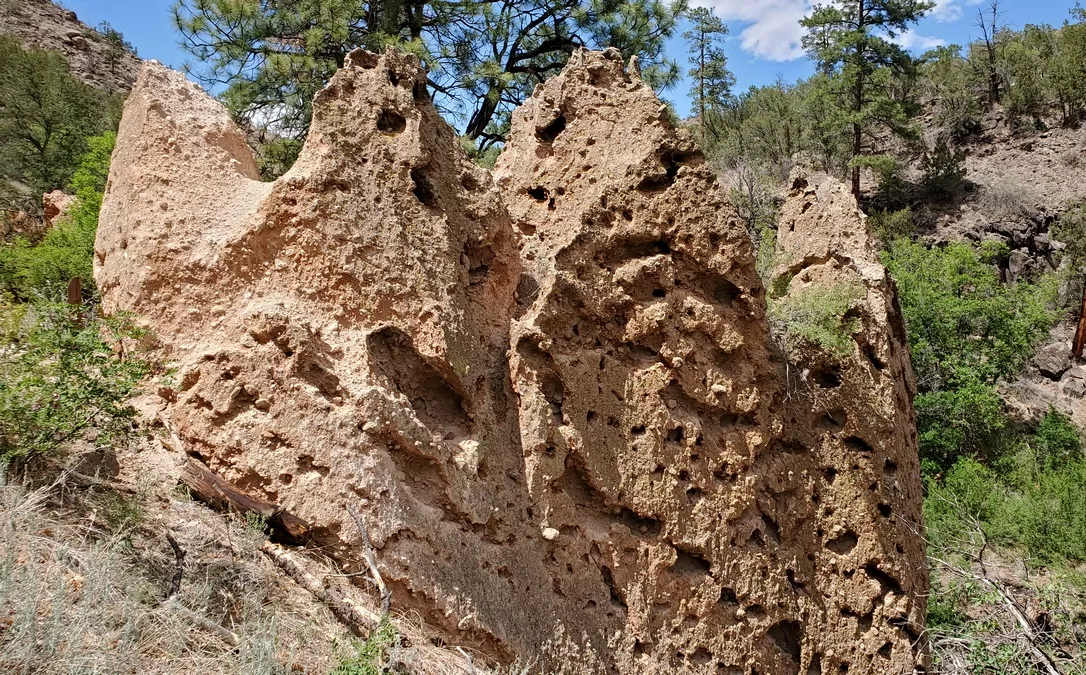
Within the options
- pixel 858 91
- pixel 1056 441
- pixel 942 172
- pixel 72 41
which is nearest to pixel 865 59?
pixel 858 91

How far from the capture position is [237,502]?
3293mm

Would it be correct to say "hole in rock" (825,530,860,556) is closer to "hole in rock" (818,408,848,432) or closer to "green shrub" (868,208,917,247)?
"hole in rock" (818,408,848,432)

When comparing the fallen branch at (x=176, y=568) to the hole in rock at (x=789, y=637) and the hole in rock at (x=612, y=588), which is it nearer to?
the hole in rock at (x=612, y=588)

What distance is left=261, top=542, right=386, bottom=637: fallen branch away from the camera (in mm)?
3076

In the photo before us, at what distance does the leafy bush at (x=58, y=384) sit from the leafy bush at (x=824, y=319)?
399 centimetres

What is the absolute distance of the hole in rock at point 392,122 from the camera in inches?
158

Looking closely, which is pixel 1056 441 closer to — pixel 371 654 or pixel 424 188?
pixel 424 188

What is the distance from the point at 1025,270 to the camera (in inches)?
859

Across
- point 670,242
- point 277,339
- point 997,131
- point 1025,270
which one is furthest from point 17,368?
point 997,131

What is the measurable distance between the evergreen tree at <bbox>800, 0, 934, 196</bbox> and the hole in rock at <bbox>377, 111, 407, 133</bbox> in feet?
65.0

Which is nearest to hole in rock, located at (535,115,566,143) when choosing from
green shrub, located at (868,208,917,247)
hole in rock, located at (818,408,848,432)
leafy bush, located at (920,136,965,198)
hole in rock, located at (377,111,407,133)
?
hole in rock, located at (377,111,407,133)

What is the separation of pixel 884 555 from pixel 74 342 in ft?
15.8

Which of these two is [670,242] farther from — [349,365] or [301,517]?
[301,517]

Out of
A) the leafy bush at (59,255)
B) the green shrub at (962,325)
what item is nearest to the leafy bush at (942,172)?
the green shrub at (962,325)
